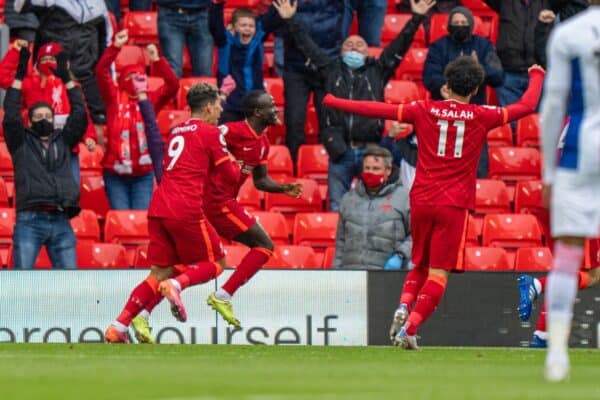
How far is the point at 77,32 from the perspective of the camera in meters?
18.7

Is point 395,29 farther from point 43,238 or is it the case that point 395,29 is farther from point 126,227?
point 43,238

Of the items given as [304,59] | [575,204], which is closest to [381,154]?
[304,59]

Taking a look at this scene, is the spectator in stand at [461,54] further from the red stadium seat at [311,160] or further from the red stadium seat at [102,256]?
the red stadium seat at [102,256]

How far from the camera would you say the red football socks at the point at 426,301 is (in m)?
12.3

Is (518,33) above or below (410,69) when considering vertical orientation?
above

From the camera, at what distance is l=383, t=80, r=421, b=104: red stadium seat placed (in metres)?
19.8

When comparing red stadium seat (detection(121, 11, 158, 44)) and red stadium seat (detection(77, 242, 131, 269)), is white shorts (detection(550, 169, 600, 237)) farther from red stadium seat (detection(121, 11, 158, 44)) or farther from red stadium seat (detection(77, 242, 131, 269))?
red stadium seat (detection(121, 11, 158, 44))

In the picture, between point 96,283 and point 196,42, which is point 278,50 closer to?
point 196,42

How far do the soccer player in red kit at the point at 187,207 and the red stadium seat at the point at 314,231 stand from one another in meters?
4.58

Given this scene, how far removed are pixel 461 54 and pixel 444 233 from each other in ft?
21.3

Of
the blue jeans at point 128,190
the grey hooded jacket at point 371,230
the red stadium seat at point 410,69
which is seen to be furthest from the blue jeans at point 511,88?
the blue jeans at point 128,190

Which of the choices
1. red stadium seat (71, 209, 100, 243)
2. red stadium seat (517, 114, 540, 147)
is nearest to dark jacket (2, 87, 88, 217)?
red stadium seat (71, 209, 100, 243)

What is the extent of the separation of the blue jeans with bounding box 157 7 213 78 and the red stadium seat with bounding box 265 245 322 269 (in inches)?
121

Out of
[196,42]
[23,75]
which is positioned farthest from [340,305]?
[196,42]
